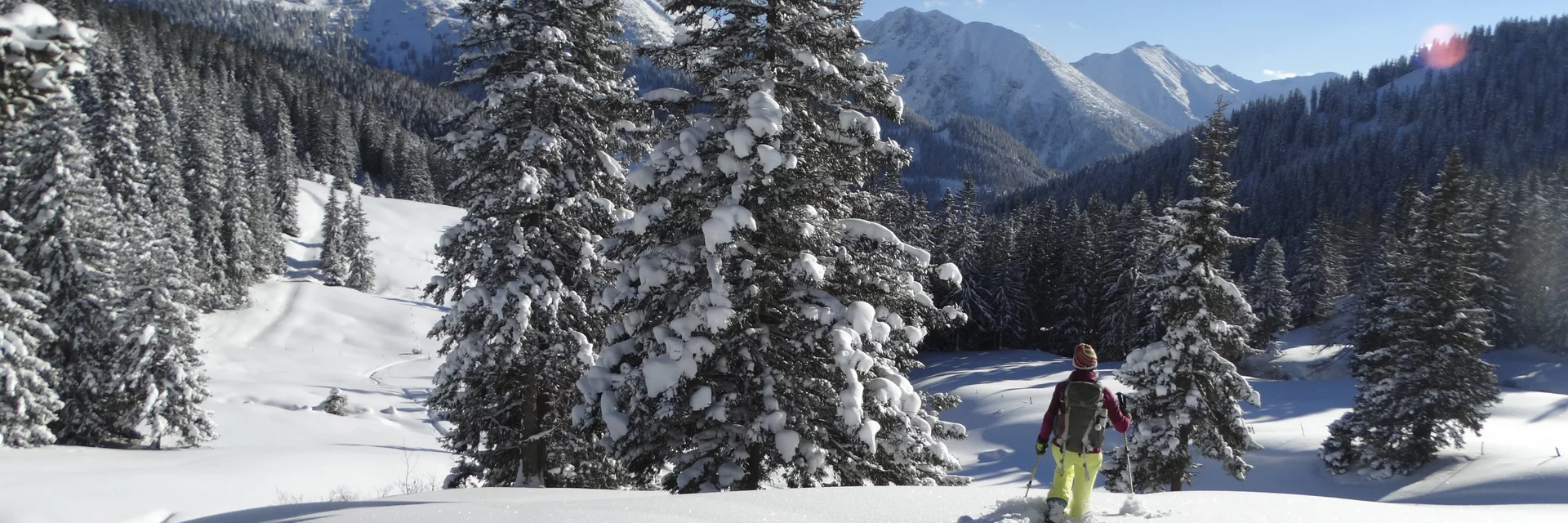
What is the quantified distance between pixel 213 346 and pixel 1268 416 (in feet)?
207

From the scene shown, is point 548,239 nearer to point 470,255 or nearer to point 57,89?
point 470,255

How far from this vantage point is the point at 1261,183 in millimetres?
166375

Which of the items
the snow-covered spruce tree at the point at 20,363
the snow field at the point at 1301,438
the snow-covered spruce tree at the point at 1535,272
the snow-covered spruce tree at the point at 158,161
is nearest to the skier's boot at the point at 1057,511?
the snow field at the point at 1301,438

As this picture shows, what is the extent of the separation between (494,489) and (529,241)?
5.61 m

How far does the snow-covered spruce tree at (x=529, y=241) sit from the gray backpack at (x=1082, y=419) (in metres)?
9.07

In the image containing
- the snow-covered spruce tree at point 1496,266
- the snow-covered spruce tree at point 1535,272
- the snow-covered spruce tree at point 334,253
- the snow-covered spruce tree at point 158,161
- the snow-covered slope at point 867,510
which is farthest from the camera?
the snow-covered spruce tree at point 334,253

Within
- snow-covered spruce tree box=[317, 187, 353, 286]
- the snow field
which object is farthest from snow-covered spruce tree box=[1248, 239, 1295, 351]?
snow-covered spruce tree box=[317, 187, 353, 286]

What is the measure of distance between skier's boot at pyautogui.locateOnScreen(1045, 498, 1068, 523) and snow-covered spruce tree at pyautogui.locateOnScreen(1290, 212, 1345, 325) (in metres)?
74.1

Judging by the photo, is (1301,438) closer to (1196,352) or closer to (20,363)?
(1196,352)

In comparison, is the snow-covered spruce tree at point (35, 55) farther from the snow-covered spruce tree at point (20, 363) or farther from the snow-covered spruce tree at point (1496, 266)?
the snow-covered spruce tree at point (1496, 266)

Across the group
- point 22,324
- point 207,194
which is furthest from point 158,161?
point 22,324

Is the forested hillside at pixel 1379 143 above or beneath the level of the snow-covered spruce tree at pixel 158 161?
above

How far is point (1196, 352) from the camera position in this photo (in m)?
19.5

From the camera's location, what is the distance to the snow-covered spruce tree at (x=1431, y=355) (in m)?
24.9
